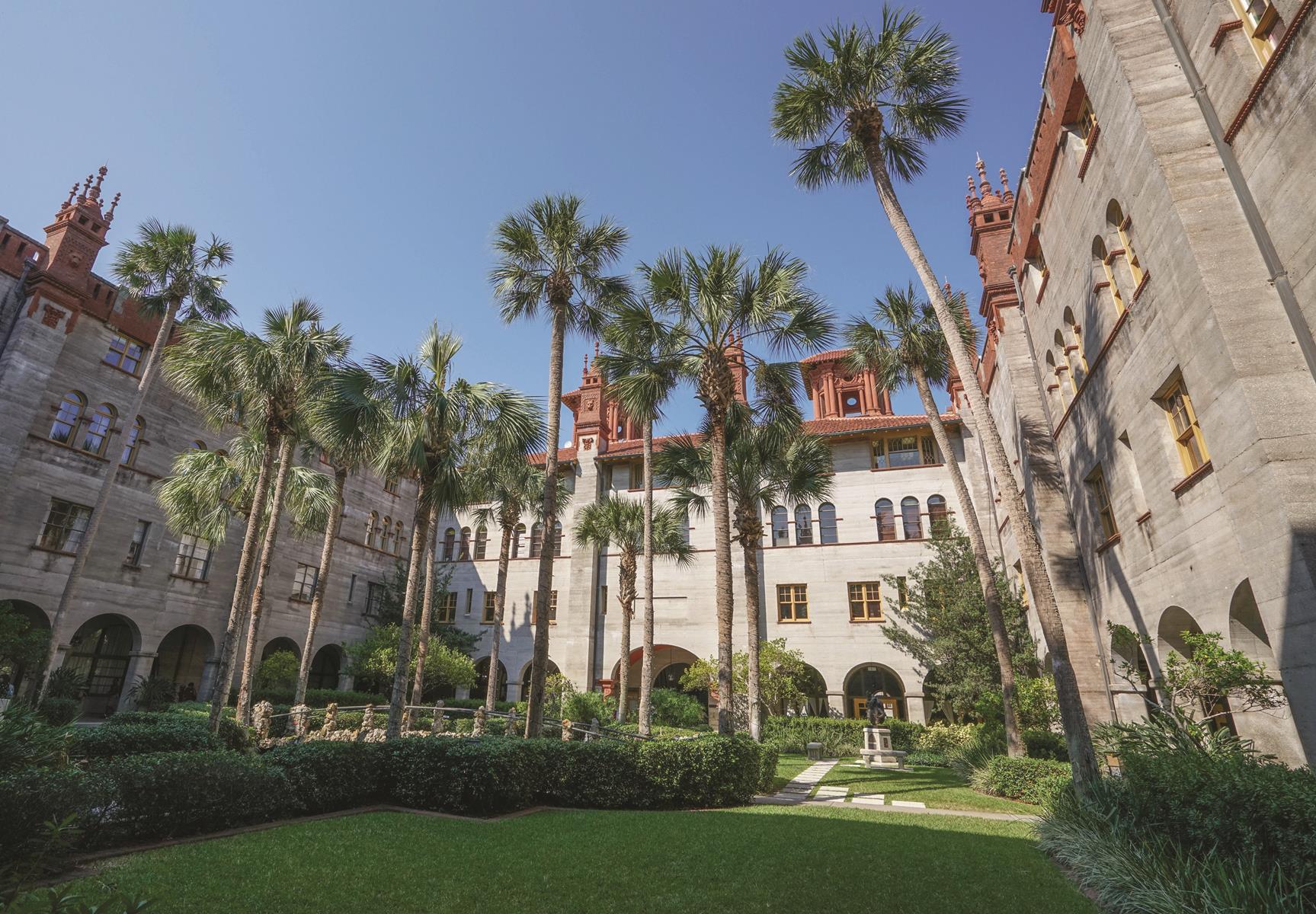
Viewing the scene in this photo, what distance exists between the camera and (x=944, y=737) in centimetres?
2289

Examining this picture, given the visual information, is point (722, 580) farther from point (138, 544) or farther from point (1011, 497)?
point (138, 544)

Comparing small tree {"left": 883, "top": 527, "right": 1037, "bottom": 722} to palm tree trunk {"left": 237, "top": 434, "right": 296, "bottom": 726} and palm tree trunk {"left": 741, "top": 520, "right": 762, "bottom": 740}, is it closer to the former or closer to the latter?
palm tree trunk {"left": 741, "top": 520, "right": 762, "bottom": 740}

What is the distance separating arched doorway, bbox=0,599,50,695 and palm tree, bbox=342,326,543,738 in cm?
1149

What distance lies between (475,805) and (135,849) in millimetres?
4534

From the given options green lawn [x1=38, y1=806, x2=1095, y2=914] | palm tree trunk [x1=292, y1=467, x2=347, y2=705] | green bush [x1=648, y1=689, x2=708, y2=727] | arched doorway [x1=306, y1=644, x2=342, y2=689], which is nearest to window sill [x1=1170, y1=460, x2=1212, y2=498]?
green lawn [x1=38, y1=806, x2=1095, y2=914]

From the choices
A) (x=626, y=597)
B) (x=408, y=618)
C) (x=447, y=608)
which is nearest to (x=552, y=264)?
(x=408, y=618)

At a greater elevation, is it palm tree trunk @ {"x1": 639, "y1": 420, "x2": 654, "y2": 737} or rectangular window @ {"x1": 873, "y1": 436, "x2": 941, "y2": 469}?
rectangular window @ {"x1": 873, "y1": 436, "x2": 941, "y2": 469}

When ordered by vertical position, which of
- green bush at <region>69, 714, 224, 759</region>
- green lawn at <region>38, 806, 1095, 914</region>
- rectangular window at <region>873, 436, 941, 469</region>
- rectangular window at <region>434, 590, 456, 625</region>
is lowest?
green lawn at <region>38, 806, 1095, 914</region>

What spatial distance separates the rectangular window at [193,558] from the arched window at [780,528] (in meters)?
23.8

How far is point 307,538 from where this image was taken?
98.8 ft

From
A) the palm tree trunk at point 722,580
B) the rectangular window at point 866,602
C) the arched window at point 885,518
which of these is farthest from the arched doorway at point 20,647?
the arched window at point 885,518

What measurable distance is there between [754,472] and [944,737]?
11977 mm

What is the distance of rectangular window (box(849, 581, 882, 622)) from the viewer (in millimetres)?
28594

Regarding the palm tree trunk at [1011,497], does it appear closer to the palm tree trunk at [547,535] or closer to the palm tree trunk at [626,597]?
the palm tree trunk at [547,535]
